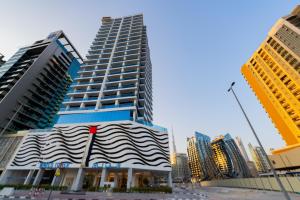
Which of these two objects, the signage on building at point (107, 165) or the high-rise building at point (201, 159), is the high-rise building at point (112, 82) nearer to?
the signage on building at point (107, 165)

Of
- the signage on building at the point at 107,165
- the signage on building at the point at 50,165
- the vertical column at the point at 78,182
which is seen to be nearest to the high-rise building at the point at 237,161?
the signage on building at the point at 107,165

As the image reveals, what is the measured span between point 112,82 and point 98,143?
64.1 feet

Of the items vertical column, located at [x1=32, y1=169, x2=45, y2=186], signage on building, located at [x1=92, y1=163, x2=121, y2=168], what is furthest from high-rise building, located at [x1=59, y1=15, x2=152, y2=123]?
vertical column, located at [x1=32, y1=169, x2=45, y2=186]

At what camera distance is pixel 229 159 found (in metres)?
106

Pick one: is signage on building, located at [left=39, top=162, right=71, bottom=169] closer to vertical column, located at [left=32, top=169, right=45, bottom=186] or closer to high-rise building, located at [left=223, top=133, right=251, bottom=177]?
vertical column, located at [left=32, top=169, right=45, bottom=186]

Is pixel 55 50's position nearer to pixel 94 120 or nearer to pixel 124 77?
pixel 124 77

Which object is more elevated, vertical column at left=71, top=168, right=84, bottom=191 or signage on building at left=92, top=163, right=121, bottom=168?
signage on building at left=92, top=163, right=121, bottom=168

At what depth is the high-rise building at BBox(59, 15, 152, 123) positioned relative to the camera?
38766 millimetres

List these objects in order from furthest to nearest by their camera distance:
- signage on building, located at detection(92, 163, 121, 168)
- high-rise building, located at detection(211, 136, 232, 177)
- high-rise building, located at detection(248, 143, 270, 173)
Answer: high-rise building, located at detection(248, 143, 270, 173) < high-rise building, located at detection(211, 136, 232, 177) < signage on building, located at detection(92, 163, 121, 168)

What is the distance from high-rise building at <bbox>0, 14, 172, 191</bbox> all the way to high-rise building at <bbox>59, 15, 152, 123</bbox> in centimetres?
24

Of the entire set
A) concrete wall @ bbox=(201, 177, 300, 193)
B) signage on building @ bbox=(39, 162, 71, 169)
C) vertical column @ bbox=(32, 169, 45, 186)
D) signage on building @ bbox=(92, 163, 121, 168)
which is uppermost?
signage on building @ bbox=(39, 162, 71, 169)

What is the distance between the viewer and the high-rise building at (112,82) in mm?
38766

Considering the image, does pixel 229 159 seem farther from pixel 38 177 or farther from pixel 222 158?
pixel 38 177

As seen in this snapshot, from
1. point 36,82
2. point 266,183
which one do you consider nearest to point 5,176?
point 36,82
